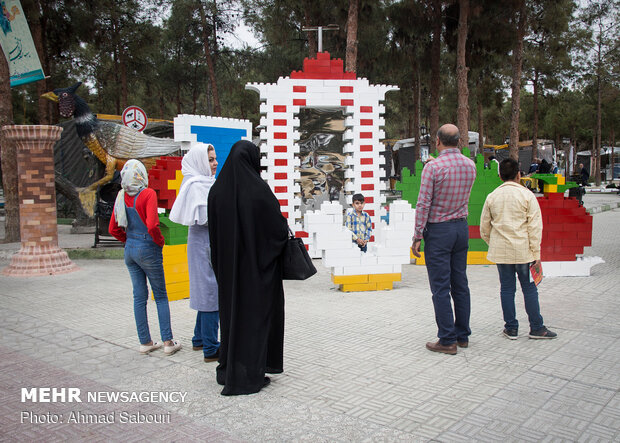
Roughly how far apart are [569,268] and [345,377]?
16.2 ft

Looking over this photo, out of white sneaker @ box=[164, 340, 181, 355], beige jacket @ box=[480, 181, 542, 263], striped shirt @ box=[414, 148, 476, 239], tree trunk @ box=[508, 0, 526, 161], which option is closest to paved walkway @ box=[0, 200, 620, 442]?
white sneaker @ box=[164, 340, 181, 355]

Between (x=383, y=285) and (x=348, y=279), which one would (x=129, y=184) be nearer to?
(x=348, y=279)

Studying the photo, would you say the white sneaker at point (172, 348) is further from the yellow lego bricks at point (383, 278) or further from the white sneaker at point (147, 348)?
the yellow lego bricks at point (383, 278)

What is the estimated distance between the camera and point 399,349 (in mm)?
4551

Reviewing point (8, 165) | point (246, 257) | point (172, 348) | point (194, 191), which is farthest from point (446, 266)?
point (8, 165)

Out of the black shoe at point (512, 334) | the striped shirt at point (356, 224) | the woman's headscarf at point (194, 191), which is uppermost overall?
the woman's headscarf at point (194, 191)

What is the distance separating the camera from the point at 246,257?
3627mm

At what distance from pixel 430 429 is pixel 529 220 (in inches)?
92.4

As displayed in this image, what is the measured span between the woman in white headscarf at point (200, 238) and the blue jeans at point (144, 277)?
1.40 ft

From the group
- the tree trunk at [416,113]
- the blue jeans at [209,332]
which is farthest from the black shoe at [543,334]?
the tree trunk at [416,113]

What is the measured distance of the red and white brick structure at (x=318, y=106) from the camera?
29.1ft

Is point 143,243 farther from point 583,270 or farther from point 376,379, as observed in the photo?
point 583,270

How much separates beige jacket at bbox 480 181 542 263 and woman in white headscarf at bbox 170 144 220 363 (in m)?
2.53

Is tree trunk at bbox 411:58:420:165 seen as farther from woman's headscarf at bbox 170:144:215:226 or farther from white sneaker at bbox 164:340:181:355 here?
white sneaker at bbox 164:340:181:355
